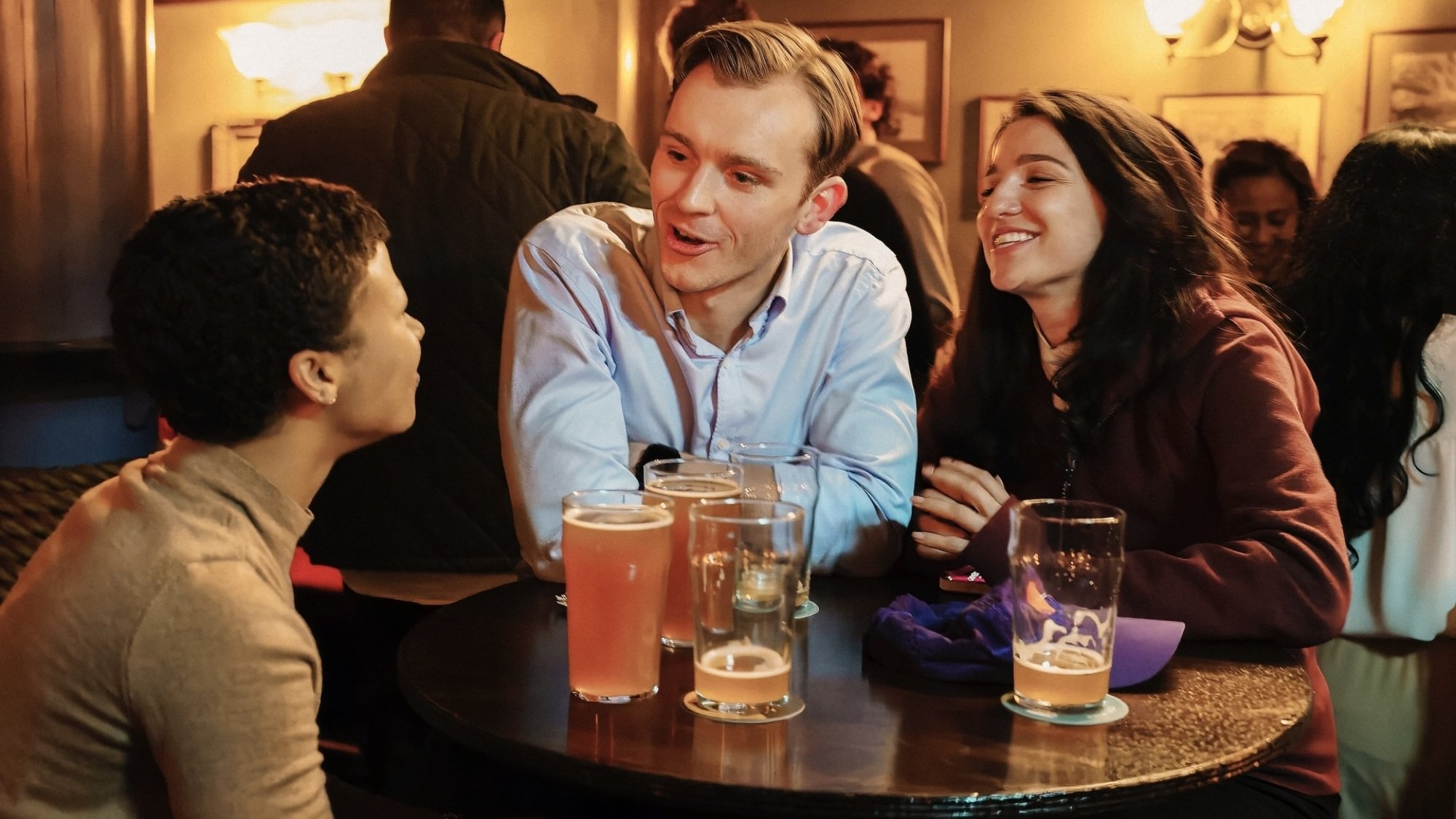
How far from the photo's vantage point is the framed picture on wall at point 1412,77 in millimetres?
4891

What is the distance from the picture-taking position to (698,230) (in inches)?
63.9

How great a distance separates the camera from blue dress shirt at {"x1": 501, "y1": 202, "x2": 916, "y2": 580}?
158 centimetres

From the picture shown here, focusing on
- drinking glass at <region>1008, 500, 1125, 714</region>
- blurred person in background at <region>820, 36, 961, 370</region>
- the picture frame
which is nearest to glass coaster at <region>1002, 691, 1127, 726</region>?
drinking glass at <region>1008, 500, 1125, 714</region>

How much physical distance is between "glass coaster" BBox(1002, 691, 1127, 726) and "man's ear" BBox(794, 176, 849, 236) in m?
0.86

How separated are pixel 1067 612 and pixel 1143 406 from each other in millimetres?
572

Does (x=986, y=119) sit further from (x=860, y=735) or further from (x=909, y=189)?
(x=860, y=735)

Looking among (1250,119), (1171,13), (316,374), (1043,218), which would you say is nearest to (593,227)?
(1043,218)

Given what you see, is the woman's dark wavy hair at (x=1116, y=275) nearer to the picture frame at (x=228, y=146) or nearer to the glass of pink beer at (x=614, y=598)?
the glass of pink beer at (x=614, y=598)

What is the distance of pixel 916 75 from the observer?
530 centimetres

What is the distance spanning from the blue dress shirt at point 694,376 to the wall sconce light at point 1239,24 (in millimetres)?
3674

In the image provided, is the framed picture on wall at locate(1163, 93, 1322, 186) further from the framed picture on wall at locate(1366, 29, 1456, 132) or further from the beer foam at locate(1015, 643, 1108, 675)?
the beer foam at locate(1015, 643, 1108, 675)

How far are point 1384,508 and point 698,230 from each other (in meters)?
1.10

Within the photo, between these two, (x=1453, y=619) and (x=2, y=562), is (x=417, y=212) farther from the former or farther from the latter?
(x=1453, y=619)

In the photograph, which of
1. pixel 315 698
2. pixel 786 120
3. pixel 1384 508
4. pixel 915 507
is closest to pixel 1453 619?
pixel 1384 508
